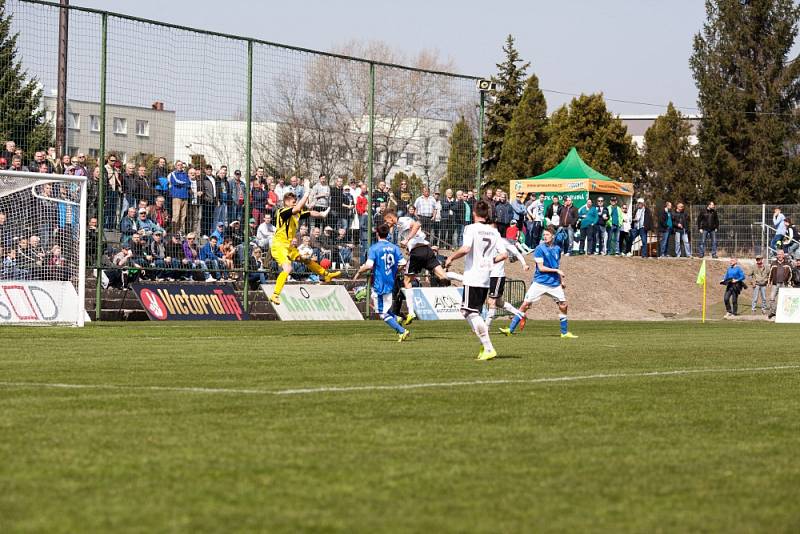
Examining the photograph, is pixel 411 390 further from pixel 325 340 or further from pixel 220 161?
pixel 220 161

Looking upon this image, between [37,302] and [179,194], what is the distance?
5.58 meters

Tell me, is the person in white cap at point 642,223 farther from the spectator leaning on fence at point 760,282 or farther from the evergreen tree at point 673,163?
the evergreen tree at point 673,163

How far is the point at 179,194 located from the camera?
89.4 ft

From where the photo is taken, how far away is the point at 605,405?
1023 cm

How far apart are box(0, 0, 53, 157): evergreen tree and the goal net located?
1.73 m

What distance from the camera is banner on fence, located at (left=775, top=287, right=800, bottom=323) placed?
127 feet

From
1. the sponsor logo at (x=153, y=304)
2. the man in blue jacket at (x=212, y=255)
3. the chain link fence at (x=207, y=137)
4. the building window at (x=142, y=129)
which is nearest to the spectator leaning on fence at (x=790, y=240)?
the chain link fence at (x=207, y=137)

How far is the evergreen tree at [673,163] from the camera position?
75000 mm

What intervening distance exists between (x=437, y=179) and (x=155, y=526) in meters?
28.9

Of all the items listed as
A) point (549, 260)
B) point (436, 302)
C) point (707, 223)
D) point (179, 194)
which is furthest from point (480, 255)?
point (707, 223)

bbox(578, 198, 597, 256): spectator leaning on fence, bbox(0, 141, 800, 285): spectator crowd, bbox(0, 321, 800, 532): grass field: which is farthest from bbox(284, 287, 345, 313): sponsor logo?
bbox(578, 198, 597, 256): spectator leaning on fence

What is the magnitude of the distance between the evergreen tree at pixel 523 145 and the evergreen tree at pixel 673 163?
6759 mm

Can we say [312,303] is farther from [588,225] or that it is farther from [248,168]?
[588,225]

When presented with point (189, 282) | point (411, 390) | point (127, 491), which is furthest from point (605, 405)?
point (189, 282)
